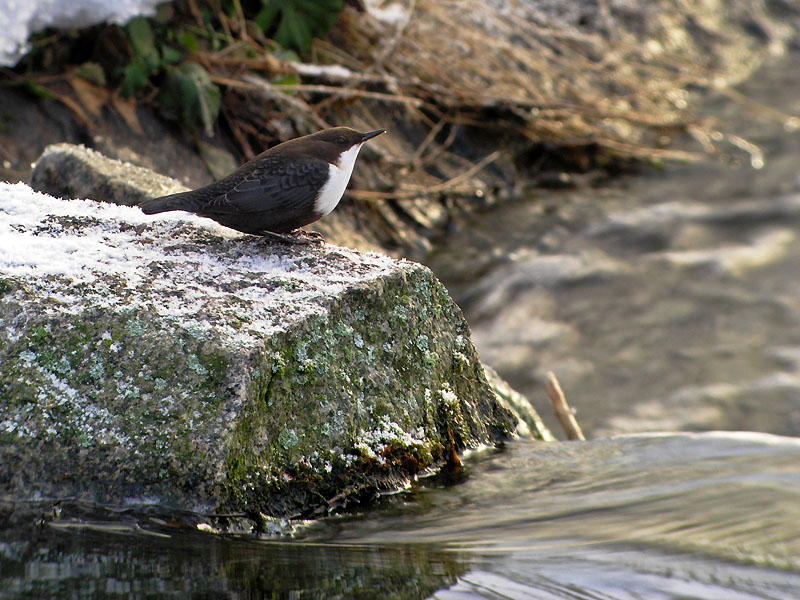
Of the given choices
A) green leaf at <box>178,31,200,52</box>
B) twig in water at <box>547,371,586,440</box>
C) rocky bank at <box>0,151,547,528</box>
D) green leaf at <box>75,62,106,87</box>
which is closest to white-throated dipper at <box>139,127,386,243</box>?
rocky bank at <box>0,151,547,528</box>

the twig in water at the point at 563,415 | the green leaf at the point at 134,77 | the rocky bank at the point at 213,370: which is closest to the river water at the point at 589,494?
the rocky bank at the point at 213,370

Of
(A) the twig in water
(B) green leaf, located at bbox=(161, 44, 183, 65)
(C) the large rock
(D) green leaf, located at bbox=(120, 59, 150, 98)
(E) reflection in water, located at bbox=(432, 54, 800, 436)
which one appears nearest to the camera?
(C) the large rock

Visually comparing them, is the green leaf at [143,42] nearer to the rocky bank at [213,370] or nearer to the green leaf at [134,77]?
the green leaf at [134,77]

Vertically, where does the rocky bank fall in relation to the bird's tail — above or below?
below

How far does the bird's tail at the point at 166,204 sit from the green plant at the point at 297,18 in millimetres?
3747

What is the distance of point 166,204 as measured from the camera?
2842mm

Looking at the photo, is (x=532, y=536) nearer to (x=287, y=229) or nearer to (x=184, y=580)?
(x=184, y=580)

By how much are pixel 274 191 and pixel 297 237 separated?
0.20m

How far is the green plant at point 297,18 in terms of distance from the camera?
20.7 ft

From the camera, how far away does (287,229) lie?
2.99 m

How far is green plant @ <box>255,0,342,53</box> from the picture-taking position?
6305 mm

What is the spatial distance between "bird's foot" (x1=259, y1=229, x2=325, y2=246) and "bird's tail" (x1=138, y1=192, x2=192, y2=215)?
265mm

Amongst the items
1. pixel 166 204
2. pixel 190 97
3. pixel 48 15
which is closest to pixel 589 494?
pixel 166 204

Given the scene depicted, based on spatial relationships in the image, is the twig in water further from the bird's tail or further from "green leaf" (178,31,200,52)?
"green leaf" (178,31,200,52)
